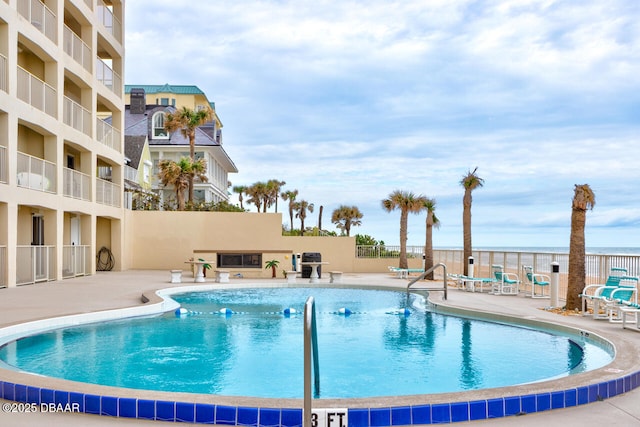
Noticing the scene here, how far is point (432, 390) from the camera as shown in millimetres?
7137

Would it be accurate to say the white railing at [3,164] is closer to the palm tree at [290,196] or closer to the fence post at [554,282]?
the fence post at [554,282]

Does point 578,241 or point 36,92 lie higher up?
point 36,92

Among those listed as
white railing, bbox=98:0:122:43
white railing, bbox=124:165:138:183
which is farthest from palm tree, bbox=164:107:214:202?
white railing, bbox=98:0:122:43

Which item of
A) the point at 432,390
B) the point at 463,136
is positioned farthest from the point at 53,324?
the point at 463,136

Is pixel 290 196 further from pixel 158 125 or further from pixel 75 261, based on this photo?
pixel 75 261

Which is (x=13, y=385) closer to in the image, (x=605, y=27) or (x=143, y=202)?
(x=605, y=27)

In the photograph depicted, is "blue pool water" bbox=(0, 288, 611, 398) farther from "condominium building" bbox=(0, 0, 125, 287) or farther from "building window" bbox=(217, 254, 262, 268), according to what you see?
"building window" bbox=(217, 254, 262, 268)

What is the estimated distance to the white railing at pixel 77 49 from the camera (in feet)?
68.8

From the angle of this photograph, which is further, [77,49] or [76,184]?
[77,49]

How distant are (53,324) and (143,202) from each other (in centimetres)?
2271

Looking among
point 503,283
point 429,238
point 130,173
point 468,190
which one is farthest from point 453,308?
point 130,173

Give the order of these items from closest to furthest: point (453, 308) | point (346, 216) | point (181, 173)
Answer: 1. point (453, 308)
2. point (181, 173)
3. point (346, 216)

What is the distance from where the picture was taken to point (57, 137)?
64.8ft

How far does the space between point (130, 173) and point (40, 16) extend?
1558 centimetres
